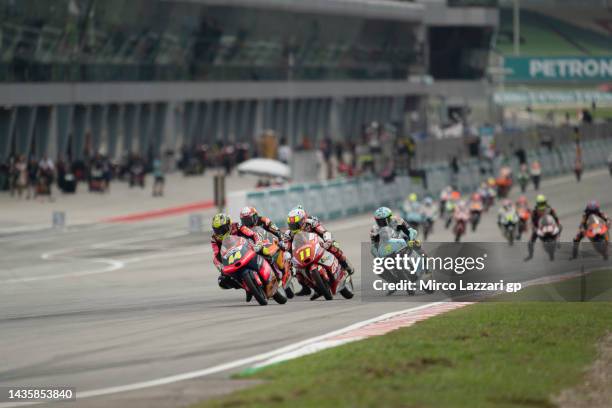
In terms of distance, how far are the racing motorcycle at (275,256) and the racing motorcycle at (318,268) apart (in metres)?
0.17

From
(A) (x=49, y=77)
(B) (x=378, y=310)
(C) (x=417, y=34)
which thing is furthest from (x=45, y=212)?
(C) (x=417, y=34)

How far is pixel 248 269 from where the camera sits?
2195cm

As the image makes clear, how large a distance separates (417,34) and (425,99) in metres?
5.05

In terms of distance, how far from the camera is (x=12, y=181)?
55.7m

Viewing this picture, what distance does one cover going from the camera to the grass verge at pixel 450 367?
14.2 m

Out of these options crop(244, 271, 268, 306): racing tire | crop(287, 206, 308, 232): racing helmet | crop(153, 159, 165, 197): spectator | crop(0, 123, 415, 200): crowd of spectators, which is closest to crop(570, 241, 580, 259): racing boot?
crop(287, 206, 308, 232): racing helmet

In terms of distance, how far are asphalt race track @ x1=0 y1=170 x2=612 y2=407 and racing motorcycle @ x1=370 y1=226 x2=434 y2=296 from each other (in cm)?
46

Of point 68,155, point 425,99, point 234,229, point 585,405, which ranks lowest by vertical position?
point 585,405

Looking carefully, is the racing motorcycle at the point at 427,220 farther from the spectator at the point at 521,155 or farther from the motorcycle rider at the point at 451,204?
the spectator at the point at 521,155

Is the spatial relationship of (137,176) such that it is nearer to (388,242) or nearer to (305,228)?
(388,242)

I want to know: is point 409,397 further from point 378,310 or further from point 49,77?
point 49,77

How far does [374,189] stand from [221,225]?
1287 inches

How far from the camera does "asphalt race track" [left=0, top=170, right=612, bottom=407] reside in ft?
54.1

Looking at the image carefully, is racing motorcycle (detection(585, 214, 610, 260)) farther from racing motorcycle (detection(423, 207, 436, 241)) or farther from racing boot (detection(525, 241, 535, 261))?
racing motorcycle (detection(423, 207, 436, 241))
